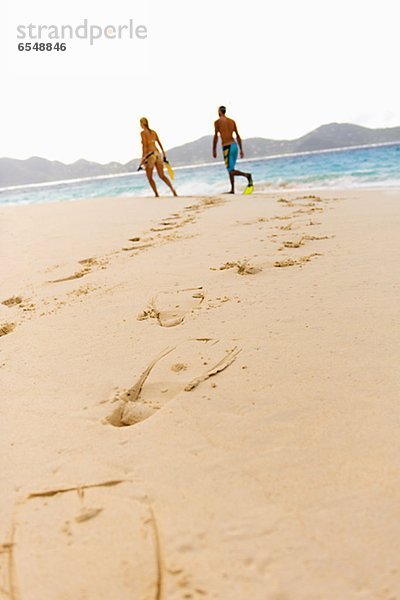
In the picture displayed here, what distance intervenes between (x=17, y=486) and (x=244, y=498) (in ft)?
2.05

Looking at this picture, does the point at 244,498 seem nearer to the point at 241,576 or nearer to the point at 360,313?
the point at 241,576

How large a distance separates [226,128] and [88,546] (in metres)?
8.35

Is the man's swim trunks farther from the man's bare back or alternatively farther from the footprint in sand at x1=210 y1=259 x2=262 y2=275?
the footprint in sand at x1=210 y1=259 x2=262 y2=275

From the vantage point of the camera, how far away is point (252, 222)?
14.5 ft

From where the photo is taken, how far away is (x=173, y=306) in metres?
2.25

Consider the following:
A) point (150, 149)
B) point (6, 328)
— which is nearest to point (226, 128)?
point (150, 149)

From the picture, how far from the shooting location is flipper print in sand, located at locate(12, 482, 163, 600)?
83cm

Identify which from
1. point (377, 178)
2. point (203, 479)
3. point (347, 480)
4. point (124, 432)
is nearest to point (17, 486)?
point (124, 432)

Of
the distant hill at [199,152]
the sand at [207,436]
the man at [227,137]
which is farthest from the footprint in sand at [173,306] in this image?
the distant hill at [199,152]

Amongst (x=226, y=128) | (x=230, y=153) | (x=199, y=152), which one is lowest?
(x=230, y=153)

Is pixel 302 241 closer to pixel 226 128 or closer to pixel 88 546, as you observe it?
pixel 88 546

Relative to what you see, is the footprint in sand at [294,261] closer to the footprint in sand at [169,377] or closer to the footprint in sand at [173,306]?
the footprint in sand at [173,306]

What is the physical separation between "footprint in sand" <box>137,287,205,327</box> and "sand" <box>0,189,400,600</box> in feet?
0.05

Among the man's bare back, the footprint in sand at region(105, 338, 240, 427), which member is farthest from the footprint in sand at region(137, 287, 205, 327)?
the man's bare back
